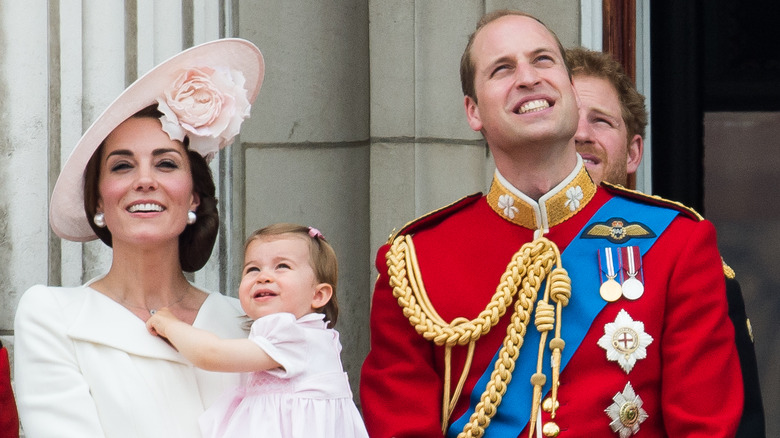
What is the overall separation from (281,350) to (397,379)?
0.88 feet

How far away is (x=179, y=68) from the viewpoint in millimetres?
3229

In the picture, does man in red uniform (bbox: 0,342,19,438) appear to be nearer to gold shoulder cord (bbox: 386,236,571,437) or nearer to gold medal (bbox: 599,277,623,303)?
gold shoulder cord (bbox: 386,236,571,437)

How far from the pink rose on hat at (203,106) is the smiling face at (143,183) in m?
0.04

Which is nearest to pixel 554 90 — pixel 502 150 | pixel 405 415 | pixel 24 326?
pixel 502 150

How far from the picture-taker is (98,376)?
306 cm

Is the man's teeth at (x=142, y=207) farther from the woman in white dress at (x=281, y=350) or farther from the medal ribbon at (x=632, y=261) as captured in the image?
the medal ribbon at (x=632, y=261)

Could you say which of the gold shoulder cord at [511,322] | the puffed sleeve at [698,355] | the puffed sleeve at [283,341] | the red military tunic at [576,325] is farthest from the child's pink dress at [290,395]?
the puffed sleeve at [698,355]

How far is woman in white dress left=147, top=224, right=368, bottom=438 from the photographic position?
3.03m

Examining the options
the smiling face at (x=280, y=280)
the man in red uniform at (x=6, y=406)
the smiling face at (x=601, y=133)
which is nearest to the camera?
the smiling face at (x=280, y=280)

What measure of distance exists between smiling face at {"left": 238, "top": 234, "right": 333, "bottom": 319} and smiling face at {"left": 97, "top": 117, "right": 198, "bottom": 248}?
0.21m

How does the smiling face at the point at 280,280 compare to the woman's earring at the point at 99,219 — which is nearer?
the smiling face at the point at 280,280

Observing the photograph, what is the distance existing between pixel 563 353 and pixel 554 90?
58 centimetres

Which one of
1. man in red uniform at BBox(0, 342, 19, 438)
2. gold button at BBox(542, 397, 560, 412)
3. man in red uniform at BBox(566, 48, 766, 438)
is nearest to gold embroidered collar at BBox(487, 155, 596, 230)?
gold button at BBox(542, 397, 560, 412)

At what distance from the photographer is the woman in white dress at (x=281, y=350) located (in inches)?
119
